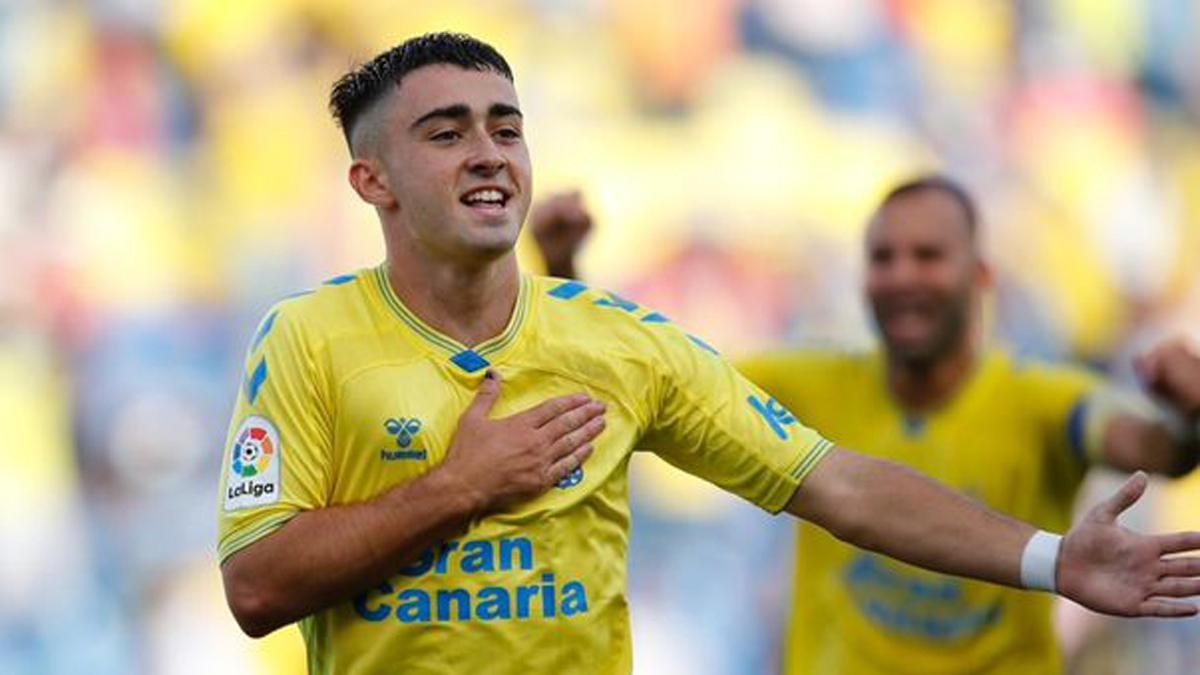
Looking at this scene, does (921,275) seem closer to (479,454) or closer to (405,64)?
(405,64)

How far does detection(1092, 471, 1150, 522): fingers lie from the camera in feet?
11.2

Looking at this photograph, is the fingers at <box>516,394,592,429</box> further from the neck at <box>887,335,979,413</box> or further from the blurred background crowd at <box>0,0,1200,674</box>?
the blurred background crowd at <box>0,0,1200,674</box>

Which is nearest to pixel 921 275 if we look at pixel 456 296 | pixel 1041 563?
pixel 1041 563

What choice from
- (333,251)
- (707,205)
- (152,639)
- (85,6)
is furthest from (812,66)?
(152,639)

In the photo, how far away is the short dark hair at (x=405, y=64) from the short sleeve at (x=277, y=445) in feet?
1.68

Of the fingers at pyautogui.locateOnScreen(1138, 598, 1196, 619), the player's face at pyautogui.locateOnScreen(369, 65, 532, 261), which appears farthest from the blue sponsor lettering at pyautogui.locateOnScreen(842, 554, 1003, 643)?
the player's face at pyautogui.locateOnScreen(369, 65, 532, 261)

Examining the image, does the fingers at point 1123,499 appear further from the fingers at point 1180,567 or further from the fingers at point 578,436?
the fingers at point 578,436

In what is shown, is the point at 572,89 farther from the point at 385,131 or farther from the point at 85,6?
the point at 385,131

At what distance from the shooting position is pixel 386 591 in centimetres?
352

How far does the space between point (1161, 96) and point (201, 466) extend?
5167 millimetres

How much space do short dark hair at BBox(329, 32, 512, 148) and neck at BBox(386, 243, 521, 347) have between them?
1.10ft

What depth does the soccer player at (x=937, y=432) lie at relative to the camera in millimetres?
5227

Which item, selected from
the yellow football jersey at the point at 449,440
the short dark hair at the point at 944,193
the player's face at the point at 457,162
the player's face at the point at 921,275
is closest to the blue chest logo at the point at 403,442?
the yellow football jersey at the point at 449,440

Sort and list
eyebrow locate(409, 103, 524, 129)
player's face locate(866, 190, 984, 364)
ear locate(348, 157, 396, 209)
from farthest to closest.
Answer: player's face locate(866, 190, 984, 364) → ear locate(348, 157, 396, 209) → eyebrow locate(409, 103, 524, 129)
